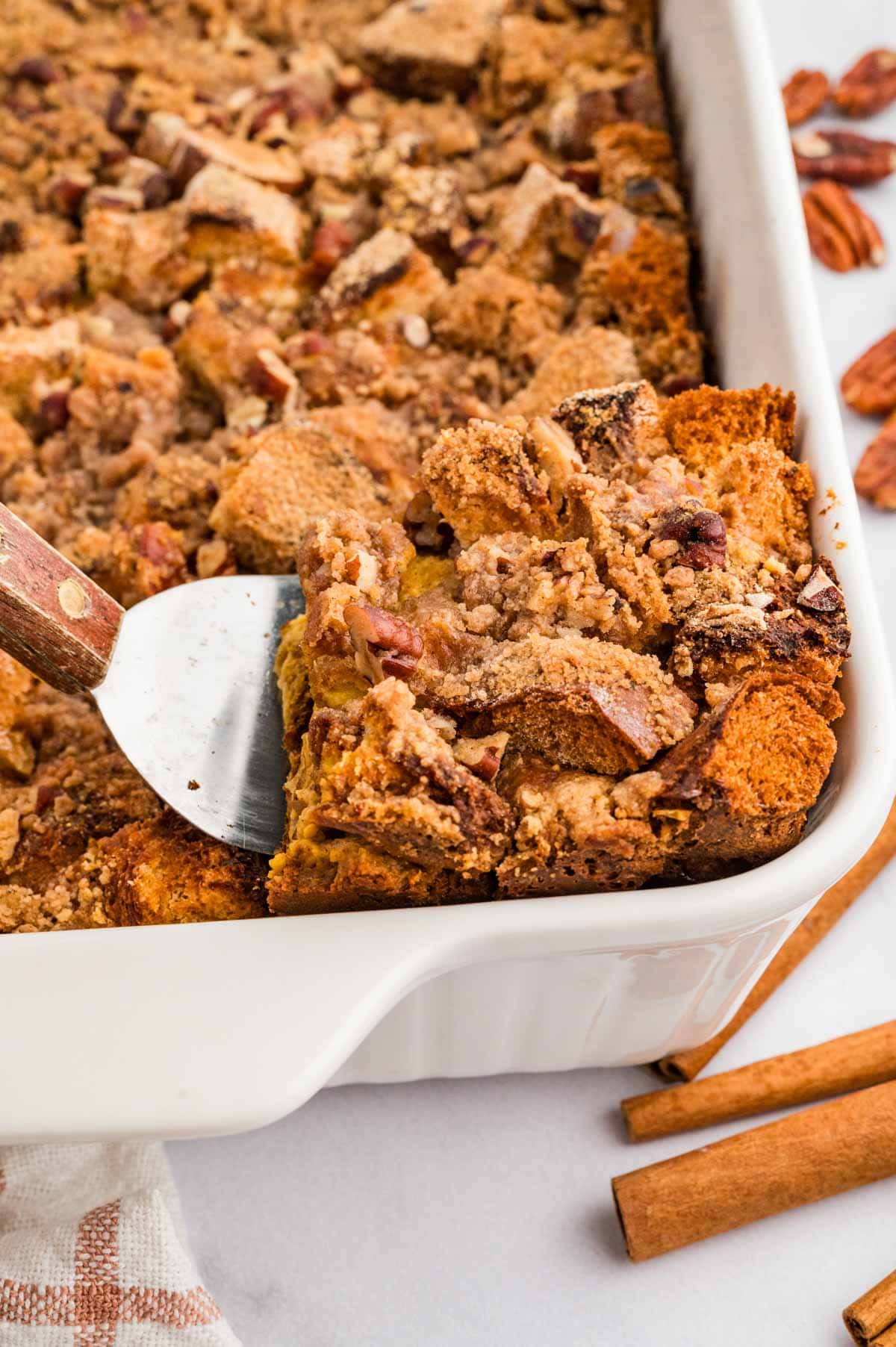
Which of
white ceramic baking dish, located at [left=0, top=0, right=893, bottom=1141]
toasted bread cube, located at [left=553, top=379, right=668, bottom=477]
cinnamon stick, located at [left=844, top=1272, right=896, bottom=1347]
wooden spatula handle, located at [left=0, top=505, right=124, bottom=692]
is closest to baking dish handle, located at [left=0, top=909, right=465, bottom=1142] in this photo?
white ceramic baking dish, located at [left=0, top=0, right=893, bottom=1141]

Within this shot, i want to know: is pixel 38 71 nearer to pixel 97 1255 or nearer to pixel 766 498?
pixel 766 498

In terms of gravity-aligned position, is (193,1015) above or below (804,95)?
below

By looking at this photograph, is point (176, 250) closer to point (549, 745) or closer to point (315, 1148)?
point (549, 745)

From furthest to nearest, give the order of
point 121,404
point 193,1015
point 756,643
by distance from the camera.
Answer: point 121,404 < point 756,643 < point 193,1015

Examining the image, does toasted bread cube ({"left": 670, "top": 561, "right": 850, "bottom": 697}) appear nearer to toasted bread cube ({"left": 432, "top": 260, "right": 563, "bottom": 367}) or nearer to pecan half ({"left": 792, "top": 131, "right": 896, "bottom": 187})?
toasted bread cube ({"left": 432, "top": 260, "right": 563, "bottom": 367})

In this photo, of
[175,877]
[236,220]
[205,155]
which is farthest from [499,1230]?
[205,155]

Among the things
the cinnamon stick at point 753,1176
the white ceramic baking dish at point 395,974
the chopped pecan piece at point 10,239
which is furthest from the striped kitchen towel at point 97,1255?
the chopped pecan piece at point 10,239

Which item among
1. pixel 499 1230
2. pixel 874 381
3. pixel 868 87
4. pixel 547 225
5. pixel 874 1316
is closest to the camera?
pixel 874 1316

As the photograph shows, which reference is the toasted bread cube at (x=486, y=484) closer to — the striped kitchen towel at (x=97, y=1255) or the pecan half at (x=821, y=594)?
the pecan half at (x=821, y=594)
